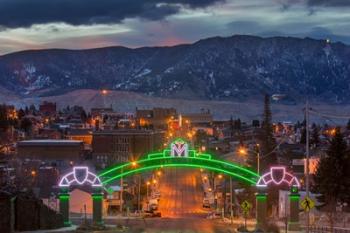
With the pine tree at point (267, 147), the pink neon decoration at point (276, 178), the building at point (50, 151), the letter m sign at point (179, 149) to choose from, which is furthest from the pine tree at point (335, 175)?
the building at point (50, 151)

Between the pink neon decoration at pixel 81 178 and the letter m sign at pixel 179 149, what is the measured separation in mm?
7979

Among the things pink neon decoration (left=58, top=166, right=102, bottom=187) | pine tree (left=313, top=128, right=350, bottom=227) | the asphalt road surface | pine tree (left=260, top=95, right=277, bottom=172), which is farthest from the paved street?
pink neon decoration (left=58, top=166, right=102, bottom=187)

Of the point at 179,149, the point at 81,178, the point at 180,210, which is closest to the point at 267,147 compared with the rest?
the point at 180,210

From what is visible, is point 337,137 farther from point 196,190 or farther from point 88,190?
point 196,190

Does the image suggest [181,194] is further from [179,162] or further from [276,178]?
[276,178]

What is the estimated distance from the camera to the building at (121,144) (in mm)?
Answer: 177750

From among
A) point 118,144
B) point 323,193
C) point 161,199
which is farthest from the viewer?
point 118,144

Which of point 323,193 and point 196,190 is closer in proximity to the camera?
point 323,193

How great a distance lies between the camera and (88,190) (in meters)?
94.8

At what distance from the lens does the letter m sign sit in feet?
252

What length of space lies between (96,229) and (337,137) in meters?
26.7

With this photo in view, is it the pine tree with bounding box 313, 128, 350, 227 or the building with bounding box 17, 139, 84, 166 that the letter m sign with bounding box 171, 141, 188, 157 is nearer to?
the pine tree with bounding box 313, 128, 350, 227

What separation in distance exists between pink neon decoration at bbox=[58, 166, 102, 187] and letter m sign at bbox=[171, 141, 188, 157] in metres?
7.98

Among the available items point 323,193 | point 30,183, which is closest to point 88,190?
point 30,183
